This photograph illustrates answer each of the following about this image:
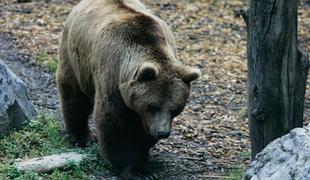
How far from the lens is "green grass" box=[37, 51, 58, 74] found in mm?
9844

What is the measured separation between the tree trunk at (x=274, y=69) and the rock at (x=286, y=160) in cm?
65

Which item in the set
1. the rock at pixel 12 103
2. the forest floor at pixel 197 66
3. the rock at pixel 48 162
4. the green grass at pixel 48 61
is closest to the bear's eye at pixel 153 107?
the forest floor at pixel 197 66

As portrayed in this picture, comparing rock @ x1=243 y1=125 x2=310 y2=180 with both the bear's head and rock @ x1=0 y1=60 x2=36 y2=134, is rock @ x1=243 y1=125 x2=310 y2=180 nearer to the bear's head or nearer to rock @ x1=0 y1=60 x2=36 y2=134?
the bear's head

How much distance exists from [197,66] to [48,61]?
7.09ft

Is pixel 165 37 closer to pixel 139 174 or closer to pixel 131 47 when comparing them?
pixel 131 47

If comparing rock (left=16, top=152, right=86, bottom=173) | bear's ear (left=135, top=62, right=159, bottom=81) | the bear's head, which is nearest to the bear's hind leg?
rock (left=16, top=152, right=86, bottom=173)

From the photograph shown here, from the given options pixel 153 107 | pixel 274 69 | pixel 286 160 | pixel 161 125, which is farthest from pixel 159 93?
pixel 286 160

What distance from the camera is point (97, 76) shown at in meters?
6.67

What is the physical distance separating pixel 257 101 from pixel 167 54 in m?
1.00

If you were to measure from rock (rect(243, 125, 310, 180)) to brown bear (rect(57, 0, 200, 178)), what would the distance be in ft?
3.93

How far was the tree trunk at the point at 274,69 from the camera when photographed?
5.55m

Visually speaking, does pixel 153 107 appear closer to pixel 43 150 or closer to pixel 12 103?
pixel 43 150

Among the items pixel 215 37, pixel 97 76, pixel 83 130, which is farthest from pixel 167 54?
pixel 215 37

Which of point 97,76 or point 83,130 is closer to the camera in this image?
point 97,76
